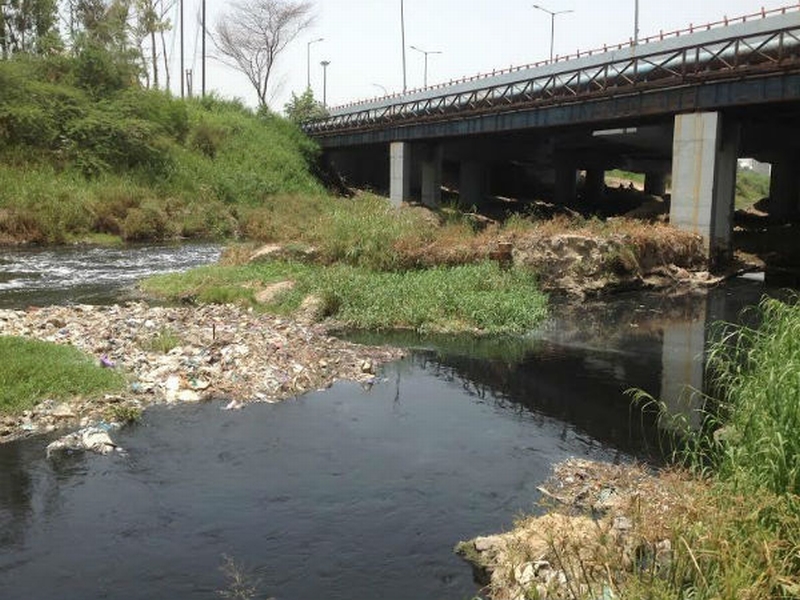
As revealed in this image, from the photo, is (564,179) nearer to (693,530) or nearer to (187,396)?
(187,396)

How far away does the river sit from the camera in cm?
677

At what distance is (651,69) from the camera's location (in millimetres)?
29359

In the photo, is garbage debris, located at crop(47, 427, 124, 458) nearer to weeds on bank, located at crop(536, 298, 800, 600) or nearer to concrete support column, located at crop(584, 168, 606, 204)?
weeds on bank, located at crop(536, 298, 800, 600)

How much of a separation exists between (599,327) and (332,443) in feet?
33.9

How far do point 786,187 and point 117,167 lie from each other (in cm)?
3796

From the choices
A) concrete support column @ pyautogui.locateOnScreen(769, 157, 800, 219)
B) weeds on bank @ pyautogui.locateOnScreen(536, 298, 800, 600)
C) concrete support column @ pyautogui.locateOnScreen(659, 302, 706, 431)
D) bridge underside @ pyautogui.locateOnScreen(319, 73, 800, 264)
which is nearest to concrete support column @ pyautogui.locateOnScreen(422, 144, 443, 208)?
bridge underside @ pyautogui.locateOnScreen(319, 73, 800, 264)

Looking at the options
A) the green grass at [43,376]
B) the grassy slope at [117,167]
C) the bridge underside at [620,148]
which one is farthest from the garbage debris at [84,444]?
the grassy slope at [117,167]

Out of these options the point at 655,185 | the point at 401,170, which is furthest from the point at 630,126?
the point at 655,185

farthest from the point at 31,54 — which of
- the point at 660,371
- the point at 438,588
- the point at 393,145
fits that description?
the point at 438,588

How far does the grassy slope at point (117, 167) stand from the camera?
3838 centimetres

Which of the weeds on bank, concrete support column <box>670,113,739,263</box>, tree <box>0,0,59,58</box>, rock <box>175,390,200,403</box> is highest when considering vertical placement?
tree <box>0,0,59,58</box>

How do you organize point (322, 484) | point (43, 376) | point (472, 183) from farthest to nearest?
1. point (472, 183)
2. point (43, 376)
3. point (322, 484)

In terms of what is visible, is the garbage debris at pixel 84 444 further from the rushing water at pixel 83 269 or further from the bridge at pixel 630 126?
the bridge at pixel 630 126

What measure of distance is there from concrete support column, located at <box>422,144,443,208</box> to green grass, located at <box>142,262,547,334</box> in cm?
2607
